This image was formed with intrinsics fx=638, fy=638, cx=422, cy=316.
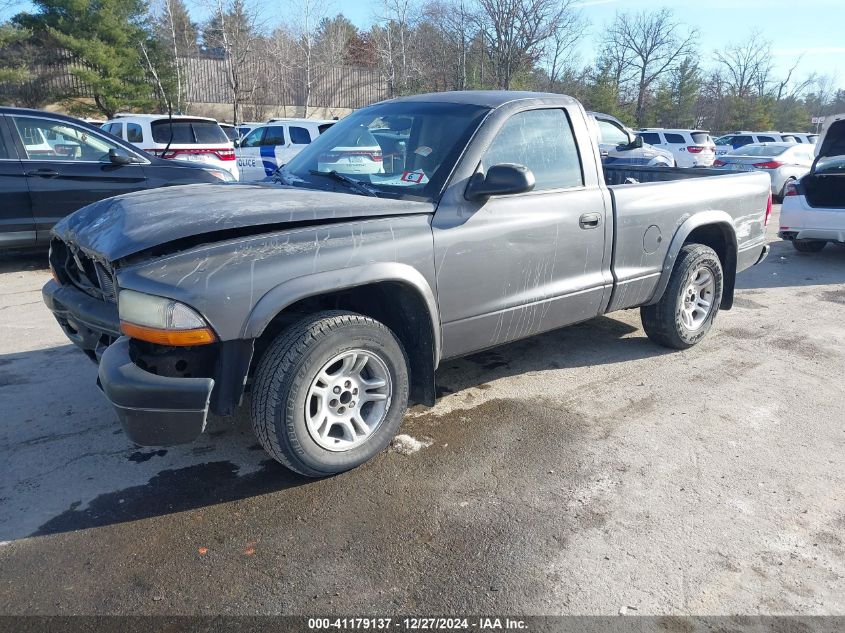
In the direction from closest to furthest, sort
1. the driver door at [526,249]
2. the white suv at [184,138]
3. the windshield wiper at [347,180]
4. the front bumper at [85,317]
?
the front bumper at [85,317] < the driver door at [526,249] < the windshield wiper at [347,180] < the white suv at [184,138]

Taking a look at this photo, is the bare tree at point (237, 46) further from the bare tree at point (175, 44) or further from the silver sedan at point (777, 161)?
the silver sedan at point (777, 161)

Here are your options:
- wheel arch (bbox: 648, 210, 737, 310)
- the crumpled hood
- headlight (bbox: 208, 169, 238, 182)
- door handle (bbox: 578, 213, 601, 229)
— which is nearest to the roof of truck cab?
door handle (bbox: 578, 213, 601, 229)

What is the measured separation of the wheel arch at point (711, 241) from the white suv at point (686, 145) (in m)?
16.9

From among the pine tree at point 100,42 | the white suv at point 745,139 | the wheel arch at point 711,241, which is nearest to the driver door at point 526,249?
the wheel arch at point 711,241

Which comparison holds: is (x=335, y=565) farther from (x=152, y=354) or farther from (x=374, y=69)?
(x=374, y=69)

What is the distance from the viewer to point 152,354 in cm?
281

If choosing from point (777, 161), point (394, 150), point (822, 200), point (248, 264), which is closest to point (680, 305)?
point (394, 150)

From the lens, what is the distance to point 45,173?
7355 millimetres

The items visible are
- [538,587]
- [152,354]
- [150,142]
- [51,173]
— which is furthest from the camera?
[150,142]

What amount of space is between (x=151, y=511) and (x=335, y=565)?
38.3 inches

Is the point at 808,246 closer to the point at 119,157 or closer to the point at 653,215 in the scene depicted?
the point at 653,215

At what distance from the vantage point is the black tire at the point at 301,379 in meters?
2.92

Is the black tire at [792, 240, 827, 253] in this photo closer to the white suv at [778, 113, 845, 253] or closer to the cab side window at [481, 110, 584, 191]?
the white suv at [778, 113, 845, 253]

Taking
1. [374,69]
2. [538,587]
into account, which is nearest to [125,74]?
[374,69]
